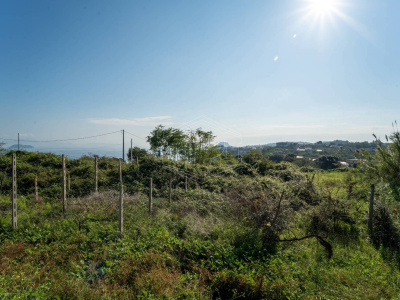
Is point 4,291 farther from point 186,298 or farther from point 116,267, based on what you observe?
point 186,298

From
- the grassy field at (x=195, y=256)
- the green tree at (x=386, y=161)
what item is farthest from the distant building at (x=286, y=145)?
the grassy field at (x=195, y=256)

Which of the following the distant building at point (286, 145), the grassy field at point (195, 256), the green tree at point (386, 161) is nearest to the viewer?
the grassy field at point (195, 256)

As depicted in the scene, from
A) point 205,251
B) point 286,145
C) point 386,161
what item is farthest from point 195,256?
point 286,145

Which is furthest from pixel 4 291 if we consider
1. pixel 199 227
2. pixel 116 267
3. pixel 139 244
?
pixel 199 227

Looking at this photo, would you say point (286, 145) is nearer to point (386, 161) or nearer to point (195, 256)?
point (386, 161)

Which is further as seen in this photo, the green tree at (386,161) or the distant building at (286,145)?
the distant building at (286,145)

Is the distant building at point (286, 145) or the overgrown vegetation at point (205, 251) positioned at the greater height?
the distant building at point (286, 145)

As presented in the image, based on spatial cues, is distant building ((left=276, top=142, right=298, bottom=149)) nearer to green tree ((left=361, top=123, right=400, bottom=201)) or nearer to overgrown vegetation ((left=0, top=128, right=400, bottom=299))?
green tree ((left=361, top=123, right=400, bottom=201))

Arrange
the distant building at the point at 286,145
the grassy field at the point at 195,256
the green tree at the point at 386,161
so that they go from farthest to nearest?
the distant building at the point at 286,145, the green tree at the point at 386,161, the grassy field at the point at 195,256

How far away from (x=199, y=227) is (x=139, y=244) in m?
1.89

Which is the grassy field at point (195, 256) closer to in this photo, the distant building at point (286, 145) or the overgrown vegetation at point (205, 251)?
the overgrown vegetation at point (205, 251)

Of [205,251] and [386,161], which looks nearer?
[205,251]

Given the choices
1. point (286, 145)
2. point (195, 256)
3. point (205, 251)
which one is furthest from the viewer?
point (286, 145)

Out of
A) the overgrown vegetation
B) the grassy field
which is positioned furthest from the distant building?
the grassy field
